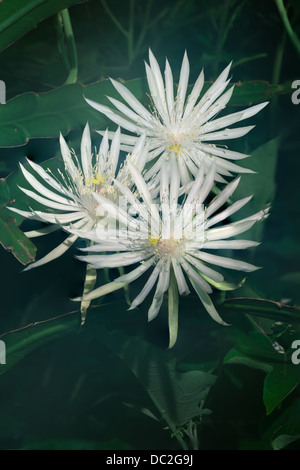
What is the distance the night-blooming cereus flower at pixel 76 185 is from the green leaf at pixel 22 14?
0.41 ft

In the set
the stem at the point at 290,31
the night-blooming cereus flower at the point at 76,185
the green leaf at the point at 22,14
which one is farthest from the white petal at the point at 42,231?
the stem at the point at 290,31

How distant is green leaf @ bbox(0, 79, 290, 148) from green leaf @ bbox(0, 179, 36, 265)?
0.29ft

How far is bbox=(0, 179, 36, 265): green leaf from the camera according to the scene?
46 centimetres

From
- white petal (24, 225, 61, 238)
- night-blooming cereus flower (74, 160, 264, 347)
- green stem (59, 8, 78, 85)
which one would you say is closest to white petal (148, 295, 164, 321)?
night-blooming cereus flower (74, 160, 264, 347)

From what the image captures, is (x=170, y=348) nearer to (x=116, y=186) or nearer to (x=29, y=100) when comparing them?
(x=116, y=186)

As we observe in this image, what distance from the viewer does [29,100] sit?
0.51m

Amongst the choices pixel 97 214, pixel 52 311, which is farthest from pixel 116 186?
pixel 52 311

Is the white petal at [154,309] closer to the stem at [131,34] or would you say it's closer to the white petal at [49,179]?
the white petal at [49,179]

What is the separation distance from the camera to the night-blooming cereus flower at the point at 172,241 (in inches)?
17.2

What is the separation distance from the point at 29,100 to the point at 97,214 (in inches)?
5.9

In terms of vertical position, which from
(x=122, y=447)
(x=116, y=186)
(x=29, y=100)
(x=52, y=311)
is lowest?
(x=122, y=447)

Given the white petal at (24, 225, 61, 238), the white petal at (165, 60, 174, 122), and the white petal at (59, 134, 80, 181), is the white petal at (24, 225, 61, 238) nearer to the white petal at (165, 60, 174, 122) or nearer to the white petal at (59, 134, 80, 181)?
the white petal at (59, 134, 80, 181)

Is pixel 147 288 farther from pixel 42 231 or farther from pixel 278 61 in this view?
pixel 278 61

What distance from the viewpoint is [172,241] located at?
45 cm
